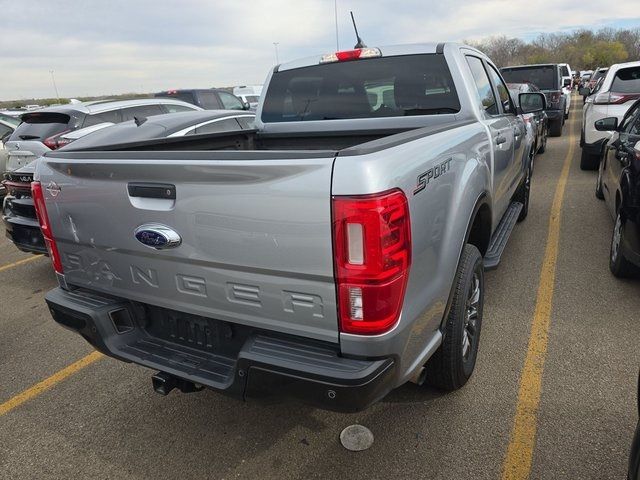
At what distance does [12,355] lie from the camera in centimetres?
373

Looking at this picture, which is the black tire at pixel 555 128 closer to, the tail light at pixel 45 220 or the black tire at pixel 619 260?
the black tire at pixel 619 260

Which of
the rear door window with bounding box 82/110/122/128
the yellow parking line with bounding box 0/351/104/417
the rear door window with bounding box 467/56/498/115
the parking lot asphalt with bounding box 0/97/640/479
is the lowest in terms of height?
the yellow parking line with bounding box 0/351/104/417

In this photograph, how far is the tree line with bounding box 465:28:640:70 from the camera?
71875 mm

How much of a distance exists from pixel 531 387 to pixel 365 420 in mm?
1021

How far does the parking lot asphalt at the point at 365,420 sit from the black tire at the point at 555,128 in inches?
411

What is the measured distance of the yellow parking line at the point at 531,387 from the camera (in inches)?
92.3

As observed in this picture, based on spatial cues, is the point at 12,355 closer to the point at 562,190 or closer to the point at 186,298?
the point at 186,298

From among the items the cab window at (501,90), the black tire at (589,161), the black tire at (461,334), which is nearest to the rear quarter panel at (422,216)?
the black tire at (461,334)

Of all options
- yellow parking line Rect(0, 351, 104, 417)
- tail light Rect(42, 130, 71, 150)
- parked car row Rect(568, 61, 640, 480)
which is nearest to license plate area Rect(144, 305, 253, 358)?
yellow parking line Rect(0, 351, 104, 417)

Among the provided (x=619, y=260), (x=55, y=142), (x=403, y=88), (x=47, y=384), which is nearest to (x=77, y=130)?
(x=55, y=142)

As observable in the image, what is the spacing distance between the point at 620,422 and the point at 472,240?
4.41ft

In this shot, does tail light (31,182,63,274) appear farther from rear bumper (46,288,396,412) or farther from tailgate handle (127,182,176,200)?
tailgate handle (127,182,176,200)

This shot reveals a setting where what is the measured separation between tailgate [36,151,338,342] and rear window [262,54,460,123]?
195 cm

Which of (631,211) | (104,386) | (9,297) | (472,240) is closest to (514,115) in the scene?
(631,211)
